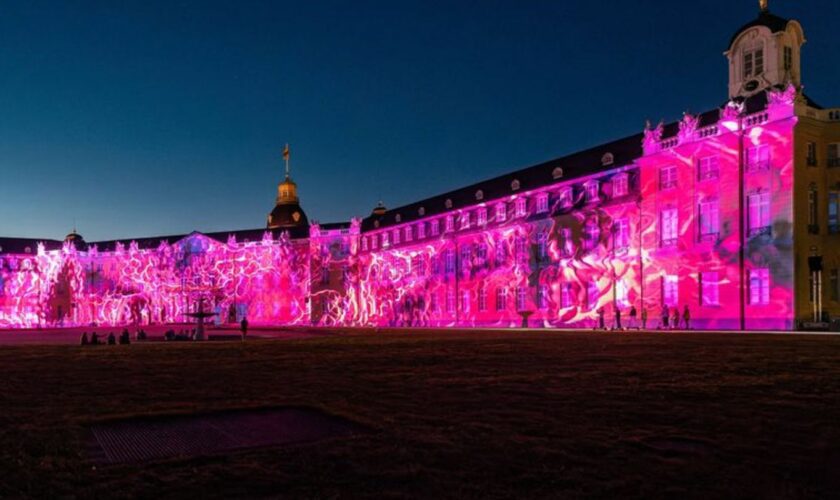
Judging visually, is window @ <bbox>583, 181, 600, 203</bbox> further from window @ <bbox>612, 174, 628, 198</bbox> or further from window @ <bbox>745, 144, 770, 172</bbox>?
window @ <bbox>745, 144, 770, 172</bbox>

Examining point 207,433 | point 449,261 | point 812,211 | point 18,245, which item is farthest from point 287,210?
point 207,433

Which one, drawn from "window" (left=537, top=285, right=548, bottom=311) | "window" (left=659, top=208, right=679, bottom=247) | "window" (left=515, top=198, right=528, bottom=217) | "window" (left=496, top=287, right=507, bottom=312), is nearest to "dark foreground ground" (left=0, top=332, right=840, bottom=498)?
"window" (left=659, top=208, right=679, bottom=247)

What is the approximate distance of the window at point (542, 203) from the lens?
59.4 meters

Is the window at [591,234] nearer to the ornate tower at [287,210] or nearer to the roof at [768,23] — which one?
the roof at [768,23]

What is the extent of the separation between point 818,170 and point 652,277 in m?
12.0

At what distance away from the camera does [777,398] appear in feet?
33.8

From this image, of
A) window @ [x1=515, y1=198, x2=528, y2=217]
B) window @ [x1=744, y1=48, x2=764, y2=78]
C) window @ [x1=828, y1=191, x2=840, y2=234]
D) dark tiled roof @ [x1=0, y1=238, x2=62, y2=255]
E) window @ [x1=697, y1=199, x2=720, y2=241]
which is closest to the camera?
window @ [x1=828, y1=191, x2=840, y2=234]

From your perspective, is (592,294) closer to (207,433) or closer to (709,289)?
(709,289)

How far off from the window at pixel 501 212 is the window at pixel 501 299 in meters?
6.33

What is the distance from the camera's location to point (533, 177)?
2457 inches

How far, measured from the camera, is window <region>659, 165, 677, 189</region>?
4753cm

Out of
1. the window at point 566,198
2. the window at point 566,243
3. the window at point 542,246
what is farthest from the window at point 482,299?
the window at point 566,198

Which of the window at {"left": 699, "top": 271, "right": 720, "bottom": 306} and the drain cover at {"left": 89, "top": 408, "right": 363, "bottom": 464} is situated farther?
the window at {"left": 699, "top": 271, "right": 720, "bottom": 306}

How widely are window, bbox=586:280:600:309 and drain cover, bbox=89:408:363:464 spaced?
45.5 m
